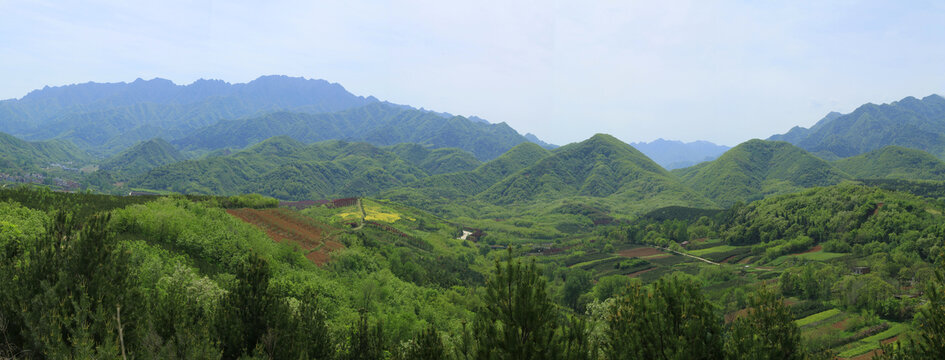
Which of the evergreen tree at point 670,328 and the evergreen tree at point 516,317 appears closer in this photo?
the evergreen tree at point 516,317

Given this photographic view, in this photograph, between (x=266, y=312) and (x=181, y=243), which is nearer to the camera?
(x=266, y=312)

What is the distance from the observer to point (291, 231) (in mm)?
71875

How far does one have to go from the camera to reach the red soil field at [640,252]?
152000mm

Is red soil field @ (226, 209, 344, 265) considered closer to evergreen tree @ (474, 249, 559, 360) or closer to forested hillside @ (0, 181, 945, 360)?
forested hillside @ (0, 181, 945, 360)

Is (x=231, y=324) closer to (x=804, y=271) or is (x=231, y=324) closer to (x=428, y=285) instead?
(x=428, y=285)

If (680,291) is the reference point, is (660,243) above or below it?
below

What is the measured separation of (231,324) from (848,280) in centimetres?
11091

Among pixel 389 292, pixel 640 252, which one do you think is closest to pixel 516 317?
pixel 389 292

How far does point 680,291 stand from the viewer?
19141mm

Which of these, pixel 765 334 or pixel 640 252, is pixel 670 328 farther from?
pixel 640 252

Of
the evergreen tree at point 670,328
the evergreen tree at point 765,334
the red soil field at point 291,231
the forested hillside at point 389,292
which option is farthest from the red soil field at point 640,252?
the evergreen tree at point 670,328

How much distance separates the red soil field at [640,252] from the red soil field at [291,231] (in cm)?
11245

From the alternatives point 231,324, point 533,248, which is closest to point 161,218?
point 231,324

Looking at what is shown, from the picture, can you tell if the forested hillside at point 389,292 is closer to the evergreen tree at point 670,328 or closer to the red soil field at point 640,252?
the evergreen tree at point 670,328
